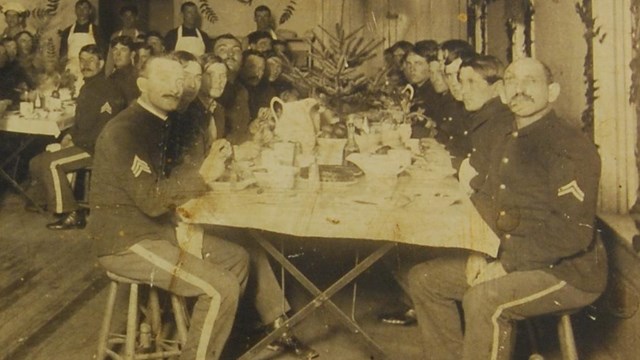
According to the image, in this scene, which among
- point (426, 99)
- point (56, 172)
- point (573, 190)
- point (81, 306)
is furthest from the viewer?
point (426, 99)

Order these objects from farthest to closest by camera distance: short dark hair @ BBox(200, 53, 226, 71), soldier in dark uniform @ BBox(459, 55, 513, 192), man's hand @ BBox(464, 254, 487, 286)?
short dark hair @ BBox(200, 53, 226, 71)
soldier in dark uniform @ BBox(459, 55, 513, 192)
man's hand @ BBox(464, 254, 487, 286)

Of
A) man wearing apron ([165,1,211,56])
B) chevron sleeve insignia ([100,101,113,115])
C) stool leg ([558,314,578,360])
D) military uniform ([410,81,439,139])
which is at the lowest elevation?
stool leg ([558,314,578,360])

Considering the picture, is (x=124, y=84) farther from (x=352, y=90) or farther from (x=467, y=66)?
(x=467, y=66)

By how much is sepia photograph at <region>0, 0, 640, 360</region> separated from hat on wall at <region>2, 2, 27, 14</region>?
1.50 meters

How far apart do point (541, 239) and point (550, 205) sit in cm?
8

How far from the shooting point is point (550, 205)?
1599 millimetres

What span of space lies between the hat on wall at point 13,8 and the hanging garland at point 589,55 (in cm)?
324

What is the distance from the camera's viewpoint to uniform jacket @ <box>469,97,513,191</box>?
2059mm

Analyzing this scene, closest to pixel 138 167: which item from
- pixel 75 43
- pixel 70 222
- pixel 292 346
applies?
pixel 292 346

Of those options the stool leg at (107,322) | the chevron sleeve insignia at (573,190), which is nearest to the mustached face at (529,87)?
the chevron sleeve insignia at (573,190)

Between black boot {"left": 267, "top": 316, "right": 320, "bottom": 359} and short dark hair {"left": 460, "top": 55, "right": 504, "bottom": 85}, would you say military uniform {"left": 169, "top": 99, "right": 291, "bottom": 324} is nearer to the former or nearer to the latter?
black boot {"left": 267, "top": 316, "right": 320, "bottom": 359}

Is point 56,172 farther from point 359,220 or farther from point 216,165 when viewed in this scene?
point 359,220

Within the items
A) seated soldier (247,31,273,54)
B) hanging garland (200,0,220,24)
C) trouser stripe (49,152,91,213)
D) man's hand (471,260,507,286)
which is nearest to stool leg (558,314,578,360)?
man's hand (471,260,507,286)

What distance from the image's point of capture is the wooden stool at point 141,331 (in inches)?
67.6
